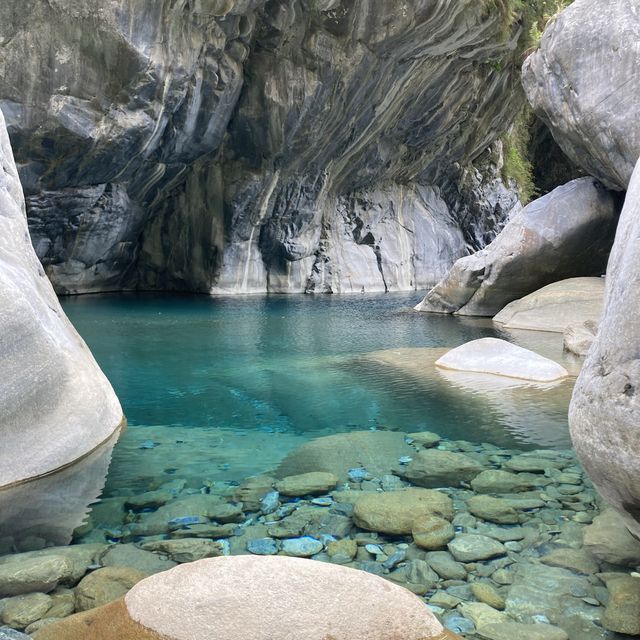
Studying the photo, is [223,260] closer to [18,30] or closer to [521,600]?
[18,30]

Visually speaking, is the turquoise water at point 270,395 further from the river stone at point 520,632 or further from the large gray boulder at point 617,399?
the large gray boulder at point 617,399

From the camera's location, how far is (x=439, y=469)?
4578 millimetres

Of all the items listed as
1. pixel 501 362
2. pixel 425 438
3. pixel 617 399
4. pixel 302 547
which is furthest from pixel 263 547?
pixel 501 362

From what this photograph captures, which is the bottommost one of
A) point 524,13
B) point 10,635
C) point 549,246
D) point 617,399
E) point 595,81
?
point 10,635

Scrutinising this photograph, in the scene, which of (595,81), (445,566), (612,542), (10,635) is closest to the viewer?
(10,635)

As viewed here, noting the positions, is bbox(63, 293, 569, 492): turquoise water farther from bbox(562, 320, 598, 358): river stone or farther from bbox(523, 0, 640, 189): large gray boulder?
bbox(523, 0, 640, 189): large gray boulder

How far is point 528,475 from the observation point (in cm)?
449

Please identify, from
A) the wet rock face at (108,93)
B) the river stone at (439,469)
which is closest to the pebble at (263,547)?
the river stone at (439,469)

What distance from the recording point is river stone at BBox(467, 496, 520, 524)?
371cm

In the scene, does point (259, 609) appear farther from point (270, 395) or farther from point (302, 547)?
point (270, 395)

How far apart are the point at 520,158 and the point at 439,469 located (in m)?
31.7

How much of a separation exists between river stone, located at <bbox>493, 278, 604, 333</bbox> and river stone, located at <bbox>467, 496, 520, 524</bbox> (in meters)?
9.02

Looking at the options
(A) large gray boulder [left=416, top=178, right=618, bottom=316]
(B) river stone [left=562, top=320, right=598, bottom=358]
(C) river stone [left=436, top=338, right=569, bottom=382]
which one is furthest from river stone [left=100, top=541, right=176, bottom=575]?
(A) large gray boulder [left=416, top=178, right=618, bottom=316]

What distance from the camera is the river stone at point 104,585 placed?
9.31 ft
